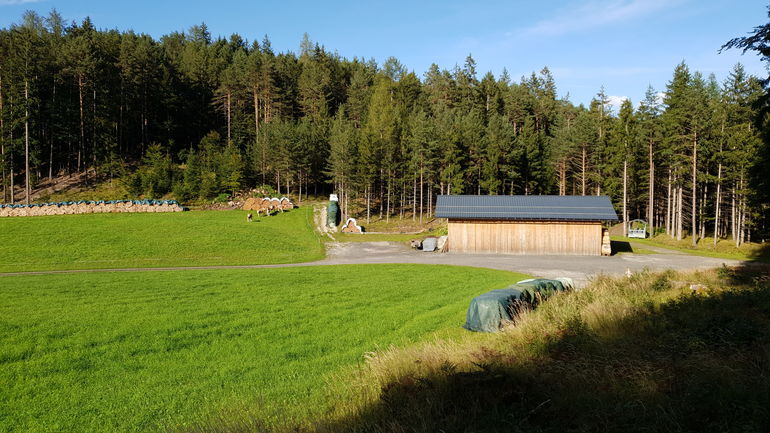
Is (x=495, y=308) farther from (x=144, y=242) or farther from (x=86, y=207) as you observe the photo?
(x=86, y=207)

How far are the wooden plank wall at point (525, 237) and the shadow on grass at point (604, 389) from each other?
27.4m

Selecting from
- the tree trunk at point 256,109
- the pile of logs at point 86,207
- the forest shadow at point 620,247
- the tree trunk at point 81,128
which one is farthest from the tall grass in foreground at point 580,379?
the tree trunk at point 256,109

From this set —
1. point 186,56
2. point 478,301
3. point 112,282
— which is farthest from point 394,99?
point 478,301

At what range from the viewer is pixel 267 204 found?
5816 centimetres

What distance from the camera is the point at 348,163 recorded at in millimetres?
58562

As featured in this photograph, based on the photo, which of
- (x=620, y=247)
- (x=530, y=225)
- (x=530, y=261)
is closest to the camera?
(x=530, y=261)

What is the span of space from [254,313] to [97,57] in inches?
3081

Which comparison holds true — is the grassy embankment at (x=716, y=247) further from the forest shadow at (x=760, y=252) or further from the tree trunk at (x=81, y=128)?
the tree trunk at (x=81, y=128)

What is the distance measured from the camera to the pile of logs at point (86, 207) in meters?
48.8

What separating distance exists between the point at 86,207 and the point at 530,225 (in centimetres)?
5085

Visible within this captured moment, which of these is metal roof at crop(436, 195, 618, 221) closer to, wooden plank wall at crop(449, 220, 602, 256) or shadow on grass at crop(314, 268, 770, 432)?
wooden plank wall at crop(449, 220, 602, 256)

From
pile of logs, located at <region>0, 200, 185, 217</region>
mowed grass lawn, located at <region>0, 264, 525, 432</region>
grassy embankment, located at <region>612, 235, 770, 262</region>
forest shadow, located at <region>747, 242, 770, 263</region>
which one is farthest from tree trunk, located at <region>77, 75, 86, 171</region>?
forest shadow, located at <region>747, 242, 770, 263</region>

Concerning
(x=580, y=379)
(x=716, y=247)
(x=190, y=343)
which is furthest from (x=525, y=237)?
(x=580, y=379)

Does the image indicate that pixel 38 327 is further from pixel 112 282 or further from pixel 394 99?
pixel 394 99
